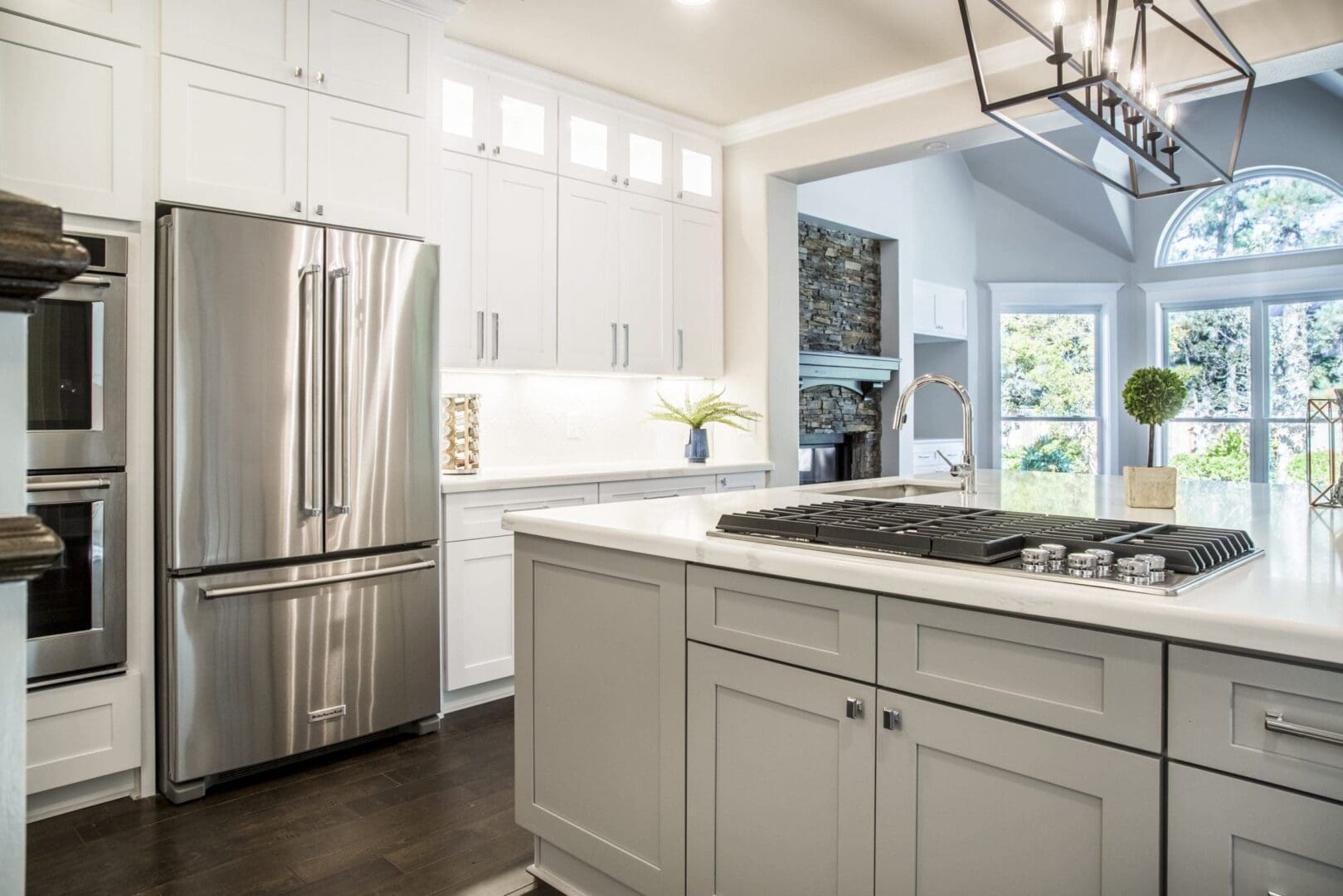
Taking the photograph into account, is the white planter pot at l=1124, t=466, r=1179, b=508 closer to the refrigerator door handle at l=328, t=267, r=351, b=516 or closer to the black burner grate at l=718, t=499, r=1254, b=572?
the black burner grate at l=718, t=499, r=1254, b=572

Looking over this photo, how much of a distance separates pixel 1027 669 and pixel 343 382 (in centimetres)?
240

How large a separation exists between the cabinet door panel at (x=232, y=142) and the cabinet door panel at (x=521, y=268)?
100cm

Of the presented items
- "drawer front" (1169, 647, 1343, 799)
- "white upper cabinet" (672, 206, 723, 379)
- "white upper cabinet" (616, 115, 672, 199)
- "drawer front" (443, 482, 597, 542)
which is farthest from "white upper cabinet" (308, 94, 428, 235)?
"drawer front" (1169, 647, 1343, 799)

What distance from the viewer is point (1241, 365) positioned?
6.86 m

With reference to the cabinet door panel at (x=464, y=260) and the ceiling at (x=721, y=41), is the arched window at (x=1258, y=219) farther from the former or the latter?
the cabinet door panel at (x=464, y=260)

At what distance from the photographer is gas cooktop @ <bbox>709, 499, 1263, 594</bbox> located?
4.18 feet

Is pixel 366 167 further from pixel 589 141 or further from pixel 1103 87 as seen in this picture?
pixel 1103 87

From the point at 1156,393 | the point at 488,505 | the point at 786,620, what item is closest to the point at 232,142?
the point at 488,505

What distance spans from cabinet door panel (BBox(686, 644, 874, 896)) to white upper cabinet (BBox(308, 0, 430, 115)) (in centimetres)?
246

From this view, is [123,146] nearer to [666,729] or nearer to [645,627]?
[645,627]

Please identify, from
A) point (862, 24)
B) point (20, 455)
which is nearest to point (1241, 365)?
point (862, 24)

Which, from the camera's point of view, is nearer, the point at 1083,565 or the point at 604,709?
the point at 1083,565

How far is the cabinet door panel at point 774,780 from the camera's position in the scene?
1.48 metres

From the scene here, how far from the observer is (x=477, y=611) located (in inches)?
136
